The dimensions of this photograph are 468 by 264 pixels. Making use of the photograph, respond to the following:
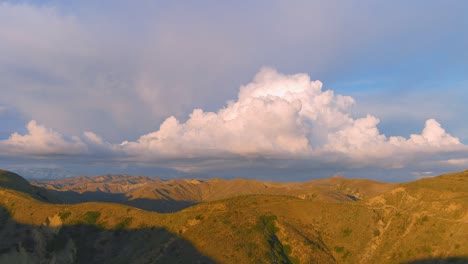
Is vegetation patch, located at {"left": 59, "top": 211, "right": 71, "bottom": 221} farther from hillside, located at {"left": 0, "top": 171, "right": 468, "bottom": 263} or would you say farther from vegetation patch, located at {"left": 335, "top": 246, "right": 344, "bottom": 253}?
vegetation patch, located at {"left": 335, "top": 246, "right": 344, "bottom": 253}

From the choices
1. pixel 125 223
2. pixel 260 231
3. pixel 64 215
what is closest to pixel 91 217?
pixel 64 215

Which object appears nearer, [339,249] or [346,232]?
[339,249]

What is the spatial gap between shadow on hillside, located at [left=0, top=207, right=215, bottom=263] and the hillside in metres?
0.36

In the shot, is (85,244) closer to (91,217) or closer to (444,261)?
(91,217)

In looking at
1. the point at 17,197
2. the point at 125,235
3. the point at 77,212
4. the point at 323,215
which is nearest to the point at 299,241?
the point at 323,215

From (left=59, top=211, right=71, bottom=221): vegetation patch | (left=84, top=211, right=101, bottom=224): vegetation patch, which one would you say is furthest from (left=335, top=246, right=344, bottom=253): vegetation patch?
(left=59, top=211, right=71, bottom=221): vegetation patch

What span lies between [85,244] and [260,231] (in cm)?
6352

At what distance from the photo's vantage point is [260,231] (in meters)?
124

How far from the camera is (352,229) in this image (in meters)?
125

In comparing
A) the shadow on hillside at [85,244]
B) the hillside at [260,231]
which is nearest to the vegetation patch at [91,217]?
the hillside at [260,231]

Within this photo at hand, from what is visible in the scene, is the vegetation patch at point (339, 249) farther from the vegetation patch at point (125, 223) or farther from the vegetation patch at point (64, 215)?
the vegetation patch at point (64, 215)

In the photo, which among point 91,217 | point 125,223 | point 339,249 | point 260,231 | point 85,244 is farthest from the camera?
point 91,217

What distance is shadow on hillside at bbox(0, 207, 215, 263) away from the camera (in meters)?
122

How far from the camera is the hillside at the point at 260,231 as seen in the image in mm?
111250
